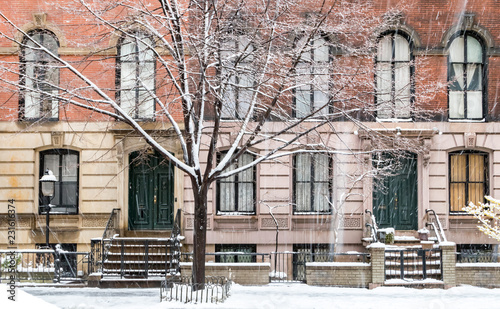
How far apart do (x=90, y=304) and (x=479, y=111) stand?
14.7 meters

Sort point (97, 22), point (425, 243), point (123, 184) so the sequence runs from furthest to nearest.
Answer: point (123, 184), point (425, 243), point (97, 22)

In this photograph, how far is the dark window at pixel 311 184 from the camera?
867 inches

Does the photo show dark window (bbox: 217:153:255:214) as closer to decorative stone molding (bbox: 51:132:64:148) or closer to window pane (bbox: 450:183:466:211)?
decorative stone molding (bbox: 51:132:64:148)

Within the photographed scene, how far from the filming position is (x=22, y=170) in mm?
21219

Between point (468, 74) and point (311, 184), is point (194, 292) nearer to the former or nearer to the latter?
point (311, 184)

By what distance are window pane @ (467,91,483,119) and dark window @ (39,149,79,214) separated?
13647mm

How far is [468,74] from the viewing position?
22.2 metres

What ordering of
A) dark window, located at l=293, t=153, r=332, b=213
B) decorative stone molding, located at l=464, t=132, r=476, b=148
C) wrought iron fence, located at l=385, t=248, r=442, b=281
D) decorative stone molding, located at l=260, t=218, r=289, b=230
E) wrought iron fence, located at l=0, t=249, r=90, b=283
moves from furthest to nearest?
dark window, located at l=293, t=153, r=332, b=213
decorative stone molding, located at l=464, t=132, r=476, b=148
decorative stone molding, located at l=260, t=218, r=289, b=230
wrought iron fence, located at l=385, t=248, r=442, b=281
wrought iron fence, located at l=0, t=249, r=90, b=283

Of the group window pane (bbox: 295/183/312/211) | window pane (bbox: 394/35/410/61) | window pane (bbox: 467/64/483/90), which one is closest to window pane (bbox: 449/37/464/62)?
window pane (bbox: 467/64/483/90)

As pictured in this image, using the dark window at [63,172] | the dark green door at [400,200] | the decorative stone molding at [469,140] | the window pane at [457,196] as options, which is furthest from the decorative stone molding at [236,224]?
the decorative stone molding at [469,140]

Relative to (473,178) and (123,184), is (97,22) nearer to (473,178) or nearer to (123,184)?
(123,184)

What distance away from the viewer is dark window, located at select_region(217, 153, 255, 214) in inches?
862

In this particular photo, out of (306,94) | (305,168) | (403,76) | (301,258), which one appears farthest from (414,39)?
(301,258)

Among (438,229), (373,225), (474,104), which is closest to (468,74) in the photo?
(474,104)
